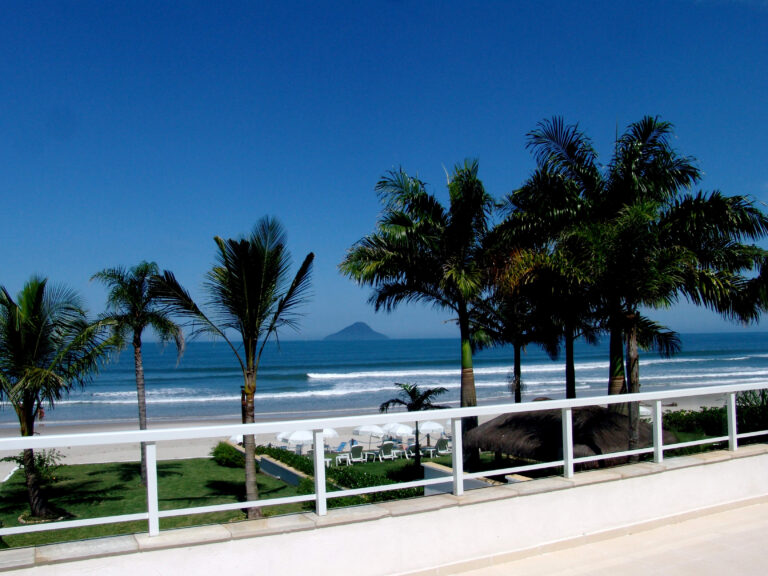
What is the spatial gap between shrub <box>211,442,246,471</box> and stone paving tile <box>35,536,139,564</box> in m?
14.9

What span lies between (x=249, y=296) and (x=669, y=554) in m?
6.62

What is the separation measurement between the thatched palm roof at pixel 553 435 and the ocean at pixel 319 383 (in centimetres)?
2047

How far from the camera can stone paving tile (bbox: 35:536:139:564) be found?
11.2ft

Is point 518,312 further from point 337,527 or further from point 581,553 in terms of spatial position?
point 337,527

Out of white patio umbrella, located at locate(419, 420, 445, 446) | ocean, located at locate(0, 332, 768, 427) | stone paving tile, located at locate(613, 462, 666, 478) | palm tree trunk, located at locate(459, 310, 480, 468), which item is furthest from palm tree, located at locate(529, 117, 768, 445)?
ocean, located at locate(0, 332, 768, 427)

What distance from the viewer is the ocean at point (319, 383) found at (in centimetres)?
3903

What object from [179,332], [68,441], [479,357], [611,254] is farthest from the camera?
[479,357]

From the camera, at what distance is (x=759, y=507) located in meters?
5.86

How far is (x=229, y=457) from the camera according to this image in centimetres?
1823

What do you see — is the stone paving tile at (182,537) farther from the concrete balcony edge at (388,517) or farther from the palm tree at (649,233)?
the palm tree at (649,233)

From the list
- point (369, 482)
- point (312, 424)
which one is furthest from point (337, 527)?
point (369, 482)

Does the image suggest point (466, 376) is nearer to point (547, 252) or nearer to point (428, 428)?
point (547, 252)

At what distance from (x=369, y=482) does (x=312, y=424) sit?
279 inches

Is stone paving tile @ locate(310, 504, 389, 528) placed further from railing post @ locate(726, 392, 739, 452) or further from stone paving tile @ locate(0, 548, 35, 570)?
railing post @ locate(726, 392, 739, 452)
